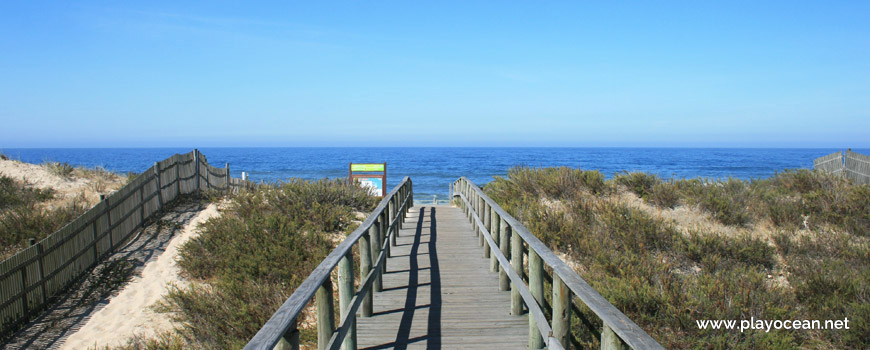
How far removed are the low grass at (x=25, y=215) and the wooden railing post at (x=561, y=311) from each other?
441 inches

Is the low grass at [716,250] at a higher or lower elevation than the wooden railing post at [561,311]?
lower

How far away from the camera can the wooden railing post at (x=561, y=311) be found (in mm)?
3318

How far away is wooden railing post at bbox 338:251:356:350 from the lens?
386 centimetres

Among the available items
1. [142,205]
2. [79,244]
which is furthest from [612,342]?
[142,205]

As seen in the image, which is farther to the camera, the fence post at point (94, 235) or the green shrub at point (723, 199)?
the green shrub at point (723, 199)

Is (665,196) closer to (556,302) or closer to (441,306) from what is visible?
(441,306)

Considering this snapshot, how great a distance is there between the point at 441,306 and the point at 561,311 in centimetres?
225

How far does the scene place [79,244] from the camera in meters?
9.45

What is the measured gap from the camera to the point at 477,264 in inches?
295

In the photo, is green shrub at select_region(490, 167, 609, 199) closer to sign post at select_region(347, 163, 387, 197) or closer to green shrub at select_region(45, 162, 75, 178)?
sign post at select_region(347, 163, 387, 197)

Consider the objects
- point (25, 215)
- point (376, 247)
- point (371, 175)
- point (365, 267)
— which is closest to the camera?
point (365, 267)

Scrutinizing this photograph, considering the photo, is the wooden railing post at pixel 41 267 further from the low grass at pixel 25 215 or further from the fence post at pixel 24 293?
the low grass at pixel 25 215

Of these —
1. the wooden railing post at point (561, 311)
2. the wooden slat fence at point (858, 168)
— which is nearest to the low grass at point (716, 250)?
the wooden railing post at point (561, 311)

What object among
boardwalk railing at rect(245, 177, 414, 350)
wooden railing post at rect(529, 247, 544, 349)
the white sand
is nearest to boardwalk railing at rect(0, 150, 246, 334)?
the white sand
